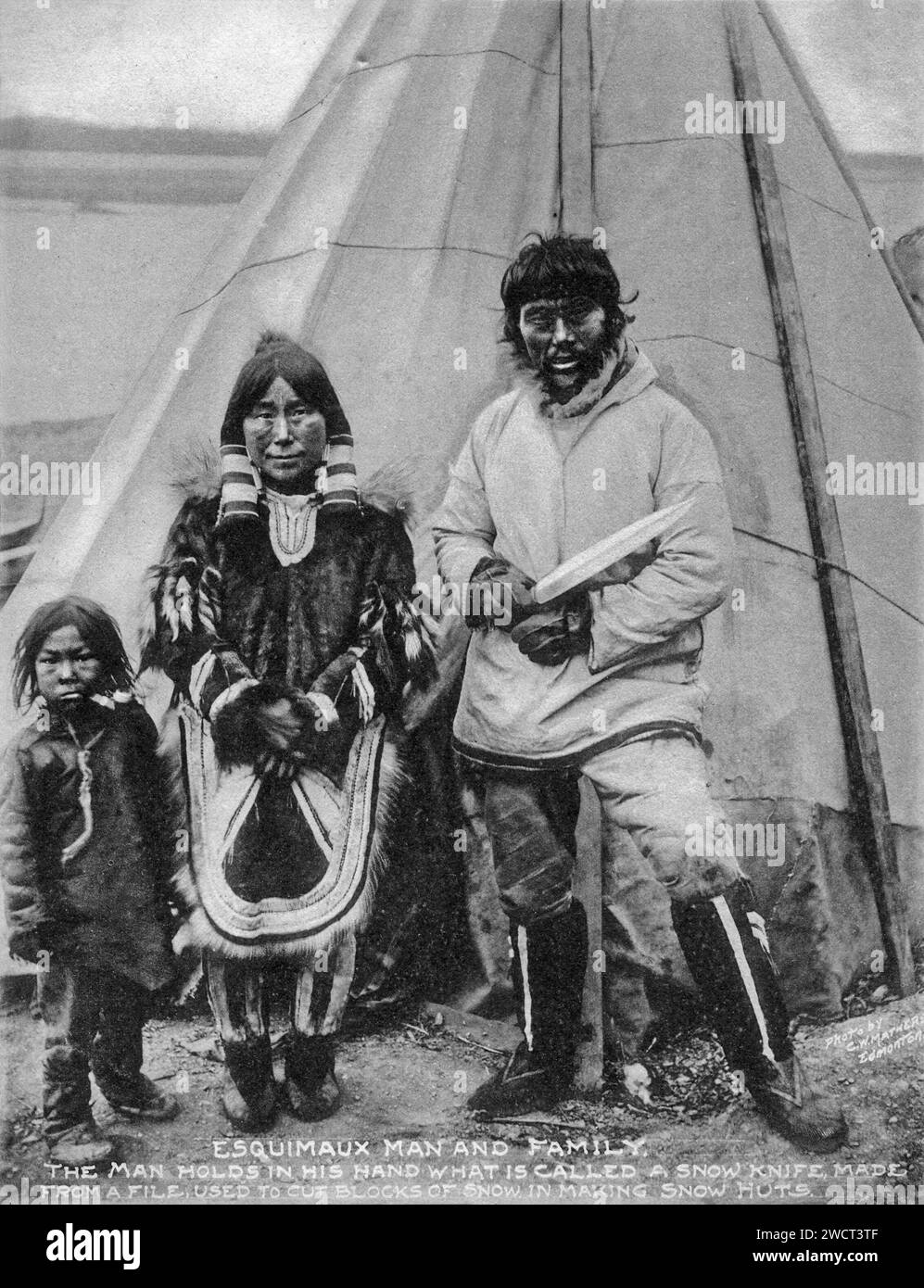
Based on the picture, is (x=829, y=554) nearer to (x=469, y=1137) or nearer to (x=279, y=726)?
(x=279, y=726)

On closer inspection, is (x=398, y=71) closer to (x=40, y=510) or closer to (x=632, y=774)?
(x=40, y=510)

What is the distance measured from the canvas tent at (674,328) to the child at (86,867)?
7.1 inches

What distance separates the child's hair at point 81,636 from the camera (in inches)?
145

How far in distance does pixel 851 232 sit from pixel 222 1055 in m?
2.76

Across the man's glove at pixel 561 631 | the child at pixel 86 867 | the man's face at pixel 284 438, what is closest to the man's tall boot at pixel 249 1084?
the child at pixel 86 867

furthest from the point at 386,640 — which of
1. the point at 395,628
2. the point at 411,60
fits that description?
the point at 411,60

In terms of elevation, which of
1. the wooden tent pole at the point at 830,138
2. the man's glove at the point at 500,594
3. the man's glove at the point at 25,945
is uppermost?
the wooden tent pole at the point at 830,138

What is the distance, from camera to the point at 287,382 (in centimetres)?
371

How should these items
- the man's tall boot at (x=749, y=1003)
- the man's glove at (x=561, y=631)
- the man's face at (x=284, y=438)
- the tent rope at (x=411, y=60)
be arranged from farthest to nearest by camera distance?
the tent rope at (x=411, y=60), the man's face at (x=284, y=438), the man's glove at (x=561, y=631), the man's tall boot at (x=749, y=1003)

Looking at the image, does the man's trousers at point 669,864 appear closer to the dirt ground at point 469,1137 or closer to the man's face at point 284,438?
the dirt ground at point 469,1137

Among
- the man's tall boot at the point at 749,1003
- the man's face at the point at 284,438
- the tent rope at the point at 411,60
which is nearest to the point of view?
the man's tall boot at the point at 749,1003

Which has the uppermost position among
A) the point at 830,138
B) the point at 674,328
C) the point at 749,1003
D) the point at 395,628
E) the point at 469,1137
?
the point at 830,138

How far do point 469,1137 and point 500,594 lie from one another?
4.54 feet
